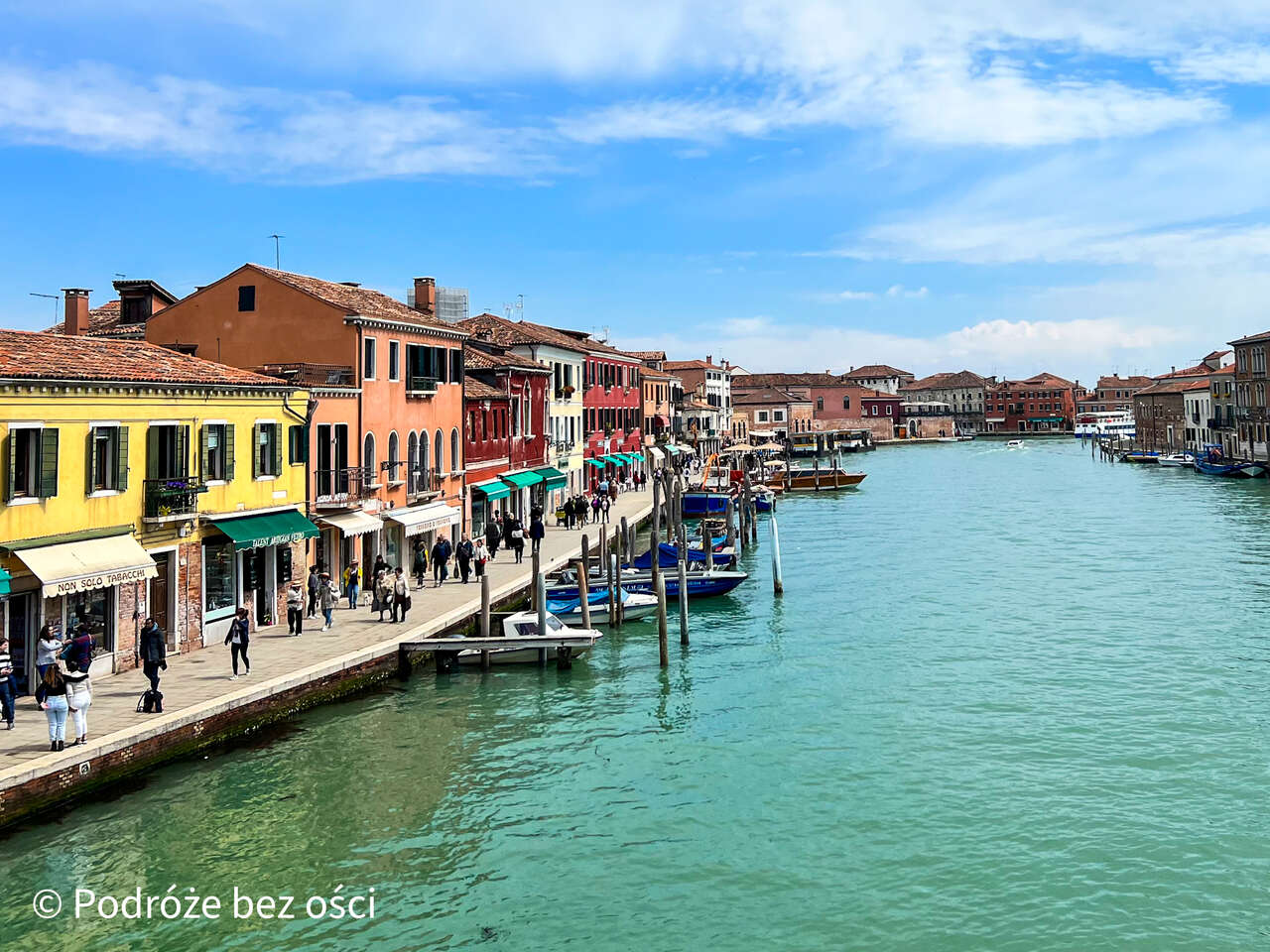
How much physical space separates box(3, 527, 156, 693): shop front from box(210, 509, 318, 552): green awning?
8.10ft

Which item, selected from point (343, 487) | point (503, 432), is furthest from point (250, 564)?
point (503, 432)

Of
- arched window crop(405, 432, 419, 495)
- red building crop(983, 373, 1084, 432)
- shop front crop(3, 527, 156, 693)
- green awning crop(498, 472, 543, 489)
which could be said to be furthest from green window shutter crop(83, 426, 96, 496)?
red building crop(983, 373, 1084, 432)

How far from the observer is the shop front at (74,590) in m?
17.0

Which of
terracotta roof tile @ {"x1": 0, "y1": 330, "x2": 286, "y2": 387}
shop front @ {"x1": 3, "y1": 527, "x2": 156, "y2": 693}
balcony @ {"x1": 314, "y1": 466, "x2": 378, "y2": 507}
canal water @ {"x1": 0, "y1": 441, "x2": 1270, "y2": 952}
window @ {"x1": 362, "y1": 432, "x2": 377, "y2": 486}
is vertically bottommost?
canal water @ {"x1": 0, "y1": 441, "x2": 1270, "y2": 952}

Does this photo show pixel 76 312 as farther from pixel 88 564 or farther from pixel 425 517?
pixel 88 564

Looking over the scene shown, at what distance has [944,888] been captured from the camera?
12.8m

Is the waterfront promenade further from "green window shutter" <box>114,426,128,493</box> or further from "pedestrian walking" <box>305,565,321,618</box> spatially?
"green window shutter" <box>114,426,128,493</box>

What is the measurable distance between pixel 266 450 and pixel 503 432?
1681cm

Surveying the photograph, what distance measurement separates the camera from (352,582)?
25.8 m

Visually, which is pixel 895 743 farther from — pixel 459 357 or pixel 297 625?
pixel 459 357

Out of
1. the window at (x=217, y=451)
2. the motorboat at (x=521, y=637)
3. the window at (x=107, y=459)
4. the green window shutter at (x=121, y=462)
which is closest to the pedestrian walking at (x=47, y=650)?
the window at (x=107, y=459)

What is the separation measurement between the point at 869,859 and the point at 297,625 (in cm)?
1359

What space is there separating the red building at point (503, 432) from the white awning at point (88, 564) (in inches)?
686

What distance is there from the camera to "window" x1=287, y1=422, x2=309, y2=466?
24.5m
